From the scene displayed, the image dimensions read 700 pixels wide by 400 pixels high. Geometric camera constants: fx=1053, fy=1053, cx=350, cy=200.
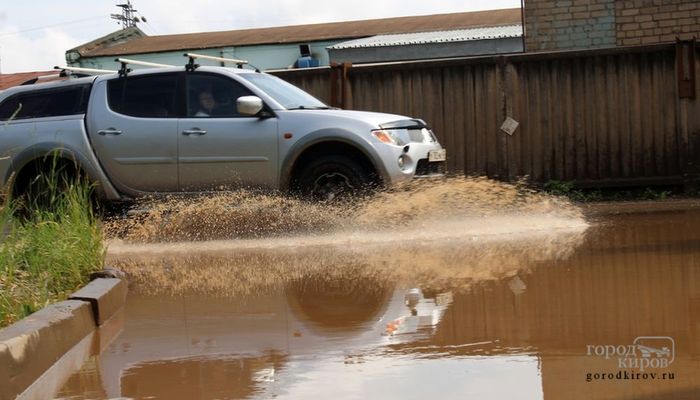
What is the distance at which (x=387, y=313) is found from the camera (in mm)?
5773

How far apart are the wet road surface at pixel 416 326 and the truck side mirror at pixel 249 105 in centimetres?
186

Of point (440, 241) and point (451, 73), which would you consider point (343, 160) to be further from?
point (451, 73)

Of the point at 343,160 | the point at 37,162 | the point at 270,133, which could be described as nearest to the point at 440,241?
the point at 343,160

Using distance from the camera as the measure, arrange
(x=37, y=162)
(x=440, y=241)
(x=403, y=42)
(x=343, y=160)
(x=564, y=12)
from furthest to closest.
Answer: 1. (x=403, y=42)
2. (x=564, y=12)
3. (x=37, y=162)
4. (x=343, y=160)
5. (x=440, y=241)

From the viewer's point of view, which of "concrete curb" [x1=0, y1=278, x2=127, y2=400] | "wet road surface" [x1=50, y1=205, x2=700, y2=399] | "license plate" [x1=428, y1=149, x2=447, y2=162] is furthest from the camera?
"license plate" [x1=428, y1=149, x2=447, y2=162]

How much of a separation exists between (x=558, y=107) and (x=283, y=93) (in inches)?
161

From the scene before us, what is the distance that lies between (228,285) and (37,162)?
422 cm

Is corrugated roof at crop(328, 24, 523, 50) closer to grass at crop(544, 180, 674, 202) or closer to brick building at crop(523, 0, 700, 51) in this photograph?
brick building at crop(523, 0, 700, 51)

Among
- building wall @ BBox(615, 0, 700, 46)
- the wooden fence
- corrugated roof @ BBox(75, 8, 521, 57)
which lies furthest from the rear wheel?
corrugated roof @ BBox(75, 8, 521, 57)

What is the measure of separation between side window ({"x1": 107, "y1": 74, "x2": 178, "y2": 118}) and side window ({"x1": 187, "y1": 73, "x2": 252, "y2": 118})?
0.18 m

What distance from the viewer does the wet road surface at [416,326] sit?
14.0 feet

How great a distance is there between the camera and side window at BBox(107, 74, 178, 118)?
412 inches

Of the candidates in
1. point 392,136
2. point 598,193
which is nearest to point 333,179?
point 392,136

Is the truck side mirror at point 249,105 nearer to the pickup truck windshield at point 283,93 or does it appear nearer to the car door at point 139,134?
the pickup truck windshield at point 283,93
